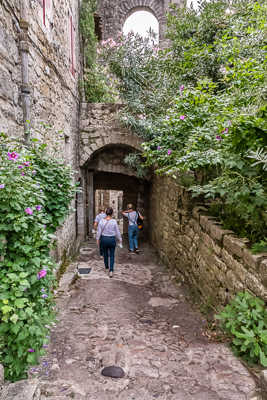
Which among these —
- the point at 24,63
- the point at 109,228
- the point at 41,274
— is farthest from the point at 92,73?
the point at 41,274

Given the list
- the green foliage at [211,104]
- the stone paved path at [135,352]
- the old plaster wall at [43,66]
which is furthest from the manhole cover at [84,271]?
the green foliage at [211,104]

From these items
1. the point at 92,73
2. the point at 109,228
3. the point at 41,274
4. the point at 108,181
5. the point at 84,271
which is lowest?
the point at 84,271

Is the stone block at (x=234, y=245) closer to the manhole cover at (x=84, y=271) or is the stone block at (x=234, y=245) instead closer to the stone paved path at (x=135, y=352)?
the stone paved path at (x=135, y=352)

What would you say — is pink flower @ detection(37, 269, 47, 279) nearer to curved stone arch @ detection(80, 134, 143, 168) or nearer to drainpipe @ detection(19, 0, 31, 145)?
drainpipe @ detection(19, 0, 31, 145)

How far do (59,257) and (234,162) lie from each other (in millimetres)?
3446

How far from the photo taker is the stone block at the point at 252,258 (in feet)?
6.73

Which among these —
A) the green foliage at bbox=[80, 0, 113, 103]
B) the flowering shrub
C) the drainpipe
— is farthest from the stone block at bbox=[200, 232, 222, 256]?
the green foliage at bbox=[80, 0, 113, 103]

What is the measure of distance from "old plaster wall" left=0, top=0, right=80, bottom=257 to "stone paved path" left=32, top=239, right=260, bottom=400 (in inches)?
61.3

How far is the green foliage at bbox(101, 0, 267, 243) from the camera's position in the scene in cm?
224

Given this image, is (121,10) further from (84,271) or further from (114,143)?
(84,271)

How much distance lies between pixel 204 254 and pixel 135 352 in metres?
1.51

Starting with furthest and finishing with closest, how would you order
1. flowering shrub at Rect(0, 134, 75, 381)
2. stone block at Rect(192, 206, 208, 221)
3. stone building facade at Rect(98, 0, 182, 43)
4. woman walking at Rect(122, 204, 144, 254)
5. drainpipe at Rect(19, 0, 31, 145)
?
stone building facade at Rect(98, 0, 182, 43) → woman walking at Rect(122, 204, 144, 254) → stone block at Rect(192, 206, 208, 221) → drainpipe at Rect(19, 0, 31, 145) → flowering shrub at Rect(0, 134, 75, 381)

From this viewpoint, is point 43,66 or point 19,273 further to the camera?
point 43,66

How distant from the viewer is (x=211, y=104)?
132 inches
